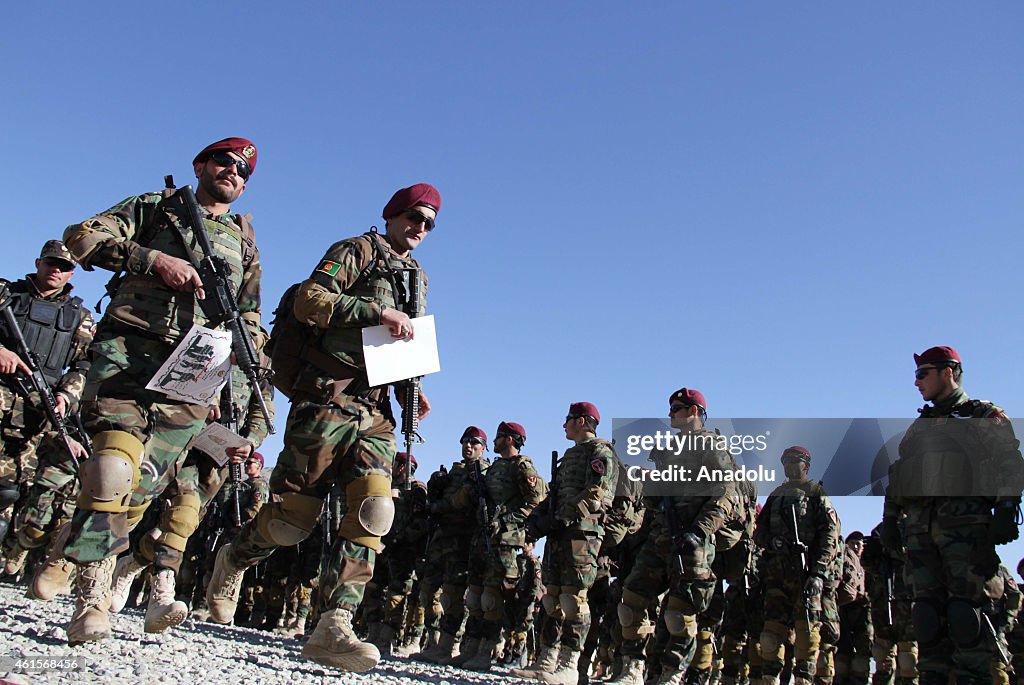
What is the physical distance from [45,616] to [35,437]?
4.71ft

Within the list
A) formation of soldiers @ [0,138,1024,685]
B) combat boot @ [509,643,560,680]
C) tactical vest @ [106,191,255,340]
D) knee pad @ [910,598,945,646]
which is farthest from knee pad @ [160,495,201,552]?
knee pad @ [910,598,945,646]

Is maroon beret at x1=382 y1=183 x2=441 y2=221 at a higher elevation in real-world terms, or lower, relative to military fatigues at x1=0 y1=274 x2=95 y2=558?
higher

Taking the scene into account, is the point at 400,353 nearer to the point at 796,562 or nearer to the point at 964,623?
the point at 964,623

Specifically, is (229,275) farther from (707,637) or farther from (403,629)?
(403,629)

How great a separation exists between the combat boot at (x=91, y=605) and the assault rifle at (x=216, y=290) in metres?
1.23

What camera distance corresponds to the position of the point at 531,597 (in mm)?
10969

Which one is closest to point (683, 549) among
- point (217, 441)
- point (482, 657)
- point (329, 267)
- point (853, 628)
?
point (482, 657)

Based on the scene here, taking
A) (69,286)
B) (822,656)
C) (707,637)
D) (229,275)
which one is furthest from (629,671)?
(69,286)

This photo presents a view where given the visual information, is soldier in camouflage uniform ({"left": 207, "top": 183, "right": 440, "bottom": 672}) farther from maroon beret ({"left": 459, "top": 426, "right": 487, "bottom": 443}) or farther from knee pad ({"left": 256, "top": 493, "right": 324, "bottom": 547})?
maroon beret ({"left": 459, "top": 426, "right": 487, "bottom": 443})

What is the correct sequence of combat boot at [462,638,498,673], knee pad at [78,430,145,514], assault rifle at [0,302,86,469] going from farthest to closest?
combat boot at [462,638,498,673], assault rifle at [0,302,86,469], knee pad at [78,430,145,514]

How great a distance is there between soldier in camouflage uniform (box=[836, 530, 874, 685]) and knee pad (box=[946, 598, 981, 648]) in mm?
5847

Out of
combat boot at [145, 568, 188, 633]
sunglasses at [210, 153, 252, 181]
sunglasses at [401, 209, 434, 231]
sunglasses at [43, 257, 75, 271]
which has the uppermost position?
sunglasses at [210, 153, 252, 181]

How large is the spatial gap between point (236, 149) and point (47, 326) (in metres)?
2.86

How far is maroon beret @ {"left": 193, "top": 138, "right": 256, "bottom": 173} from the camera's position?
14.8 ft
